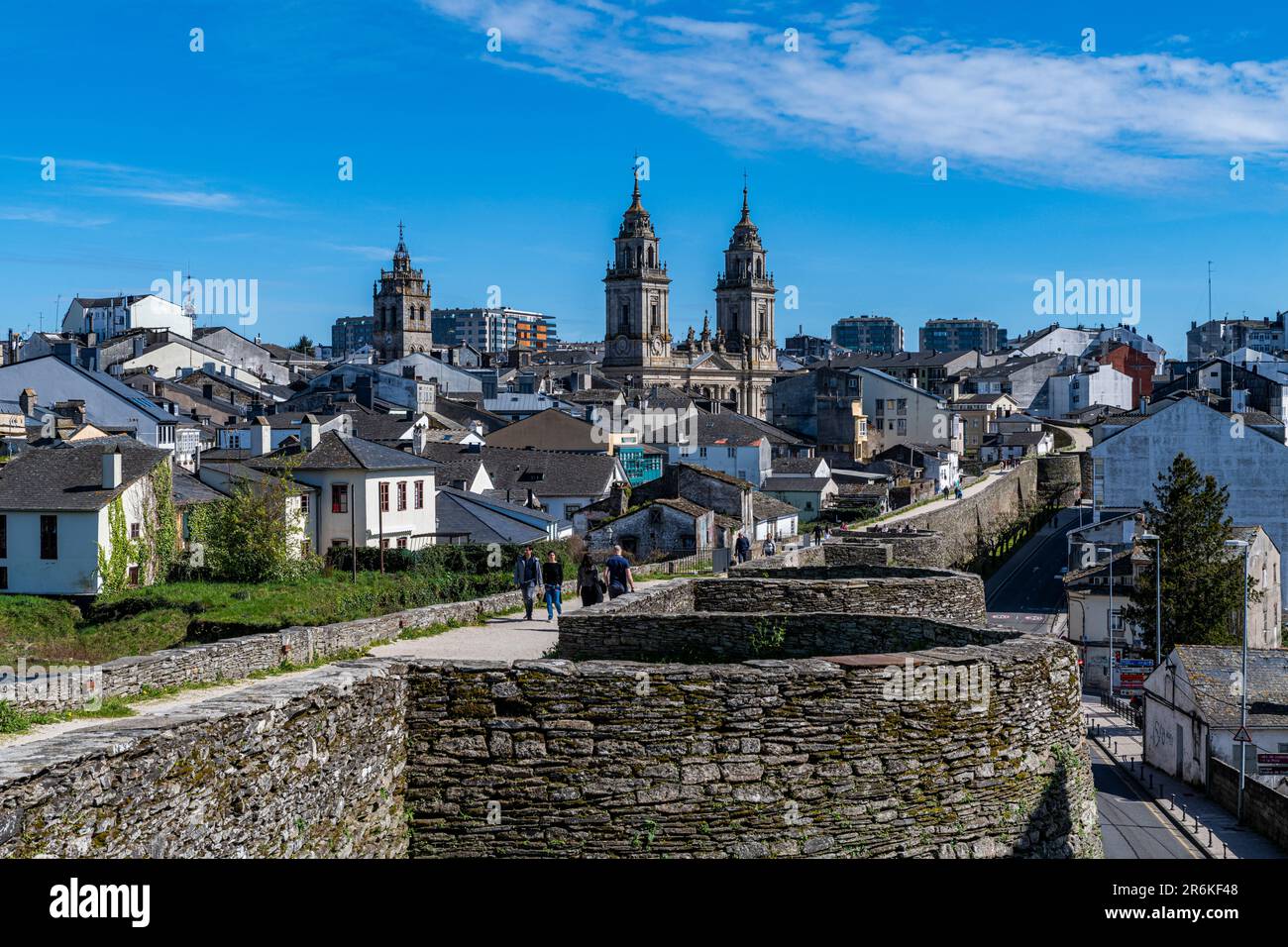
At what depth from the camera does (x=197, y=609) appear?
34.3 metres

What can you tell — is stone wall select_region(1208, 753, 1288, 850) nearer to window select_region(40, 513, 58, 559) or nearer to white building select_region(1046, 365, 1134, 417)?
window select_region(40, 513, 58, 559)

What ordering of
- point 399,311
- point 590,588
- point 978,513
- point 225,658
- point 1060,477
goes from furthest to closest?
point 399,311 < point 1060,477 < point 978,513 < point 590,588 < point 225,658

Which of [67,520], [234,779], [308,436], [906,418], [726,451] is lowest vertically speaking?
[67,520]

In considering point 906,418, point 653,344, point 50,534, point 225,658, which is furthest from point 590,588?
point 653,344

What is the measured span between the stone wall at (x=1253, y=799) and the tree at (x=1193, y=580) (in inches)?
483

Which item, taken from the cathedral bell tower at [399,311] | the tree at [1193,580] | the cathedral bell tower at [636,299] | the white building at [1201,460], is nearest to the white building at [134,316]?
the cathedral bell tower at [399,311]

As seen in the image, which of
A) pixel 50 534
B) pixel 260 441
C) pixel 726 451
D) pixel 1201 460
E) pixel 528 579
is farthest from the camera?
pixel 726 451

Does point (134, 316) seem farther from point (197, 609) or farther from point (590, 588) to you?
point (590, 588)

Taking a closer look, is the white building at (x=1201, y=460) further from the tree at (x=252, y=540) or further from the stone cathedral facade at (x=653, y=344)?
the stone cathedral facade at (x=653, y=344)

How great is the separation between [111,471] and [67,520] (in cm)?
193

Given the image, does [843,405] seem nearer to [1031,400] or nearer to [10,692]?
[1031,400]

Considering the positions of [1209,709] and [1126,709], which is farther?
[1126,709]
